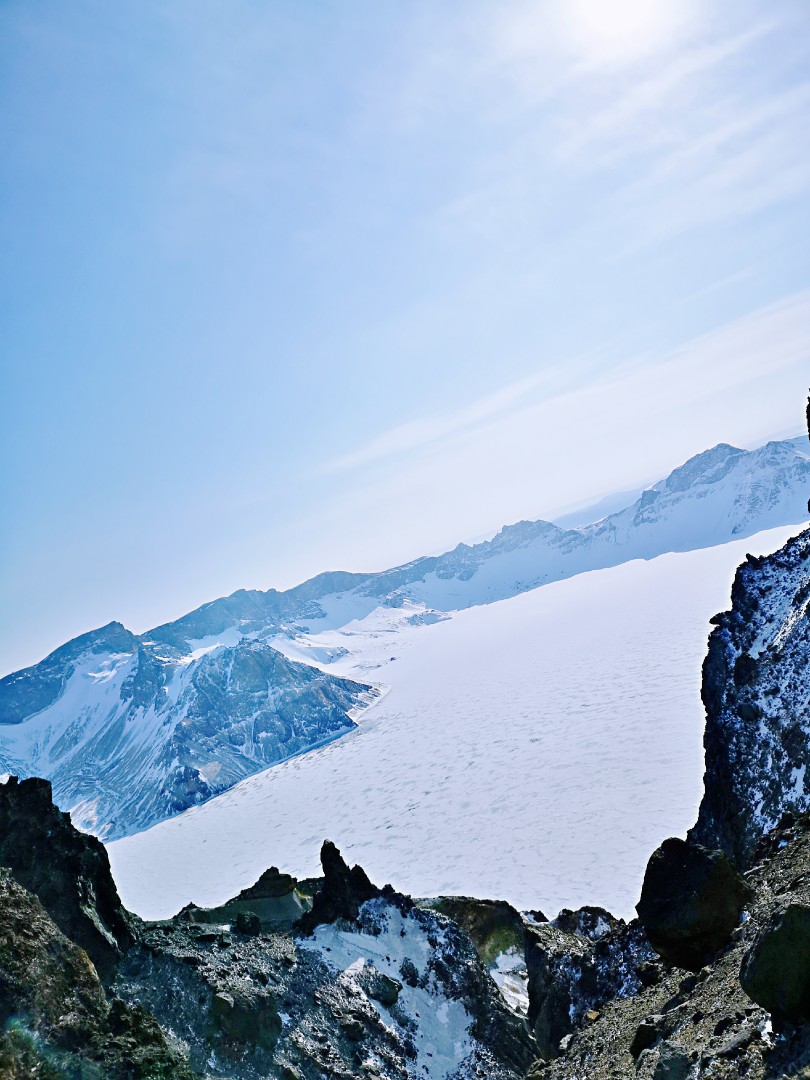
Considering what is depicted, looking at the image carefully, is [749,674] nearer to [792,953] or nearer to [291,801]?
[792,953]

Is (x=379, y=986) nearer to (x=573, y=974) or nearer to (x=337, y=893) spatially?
(x=337, y=893)

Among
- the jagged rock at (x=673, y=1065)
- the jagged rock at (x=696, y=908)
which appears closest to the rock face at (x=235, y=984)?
the jagged rock at (x=673, y=1065)

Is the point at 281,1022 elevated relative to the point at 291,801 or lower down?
elevated

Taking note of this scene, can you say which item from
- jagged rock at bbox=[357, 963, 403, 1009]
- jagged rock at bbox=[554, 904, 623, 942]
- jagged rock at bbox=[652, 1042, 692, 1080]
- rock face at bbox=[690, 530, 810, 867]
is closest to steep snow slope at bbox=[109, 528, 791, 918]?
jagged rock at bbox=[554, 904, 623, 942]

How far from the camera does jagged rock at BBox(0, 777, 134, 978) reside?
30531 mm

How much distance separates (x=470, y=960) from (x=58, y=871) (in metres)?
25.8

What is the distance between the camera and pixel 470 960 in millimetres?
42594

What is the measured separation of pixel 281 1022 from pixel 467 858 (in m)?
80.6

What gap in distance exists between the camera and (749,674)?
44.1 meters

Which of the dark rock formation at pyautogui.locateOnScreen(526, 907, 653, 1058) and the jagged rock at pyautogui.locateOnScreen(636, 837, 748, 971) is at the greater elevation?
the jagged rock at pyautogui.locateOnScreen(636, 837, 748, 971)

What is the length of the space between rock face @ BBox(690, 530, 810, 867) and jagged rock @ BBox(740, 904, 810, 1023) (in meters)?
27.5

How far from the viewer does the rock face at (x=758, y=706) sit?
37781 millimetres

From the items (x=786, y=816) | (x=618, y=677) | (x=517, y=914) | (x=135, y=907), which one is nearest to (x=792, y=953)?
(x=786, y=816)

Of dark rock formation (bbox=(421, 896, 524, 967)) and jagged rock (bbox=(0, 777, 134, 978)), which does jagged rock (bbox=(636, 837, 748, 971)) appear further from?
dark rock formation (bbox=(421, 896, 524, 967))
